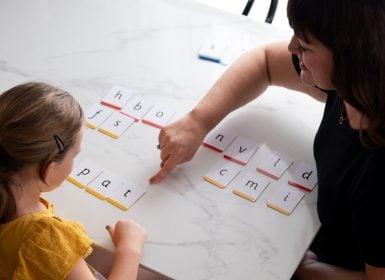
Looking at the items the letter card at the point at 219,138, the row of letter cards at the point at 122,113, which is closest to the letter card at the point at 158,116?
the row of letter cards at the point at 122,113

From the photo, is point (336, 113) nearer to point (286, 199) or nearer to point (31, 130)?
point (286, 199)

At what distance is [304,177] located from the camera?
123 centimetres

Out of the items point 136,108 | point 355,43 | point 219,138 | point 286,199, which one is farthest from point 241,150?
point 355,43

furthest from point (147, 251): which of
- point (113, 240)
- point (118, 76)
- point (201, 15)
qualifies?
point (201, 15)

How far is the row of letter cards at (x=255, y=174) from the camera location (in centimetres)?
119

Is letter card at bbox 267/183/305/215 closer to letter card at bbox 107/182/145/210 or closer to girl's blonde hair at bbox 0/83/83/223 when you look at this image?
letter card at bbox 107/182/145/210

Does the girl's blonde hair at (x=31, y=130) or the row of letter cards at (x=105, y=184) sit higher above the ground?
the girl's blonde hair at (x=31, y=130)

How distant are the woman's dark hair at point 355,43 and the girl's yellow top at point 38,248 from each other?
0.54 m

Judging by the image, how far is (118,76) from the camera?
147 centimetres

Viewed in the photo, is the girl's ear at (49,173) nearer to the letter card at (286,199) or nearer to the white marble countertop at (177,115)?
the white marble countertop at (177,115)

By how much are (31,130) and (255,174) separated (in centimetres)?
50

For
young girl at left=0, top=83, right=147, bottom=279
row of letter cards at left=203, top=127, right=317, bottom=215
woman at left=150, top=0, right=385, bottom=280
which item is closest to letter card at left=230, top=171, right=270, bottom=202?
row of letter cards at left=203, top=127, right=317, bottom=215

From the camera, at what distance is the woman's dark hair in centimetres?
90

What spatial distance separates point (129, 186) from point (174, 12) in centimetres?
65
